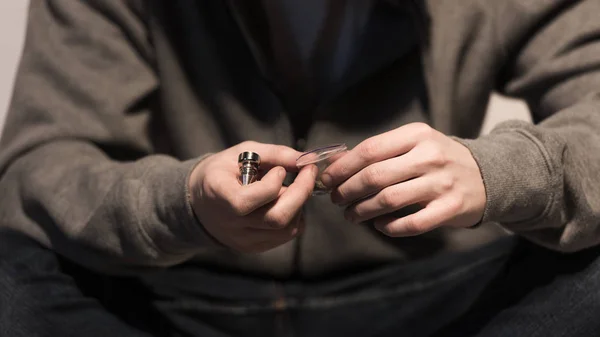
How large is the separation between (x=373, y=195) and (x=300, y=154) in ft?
0.21

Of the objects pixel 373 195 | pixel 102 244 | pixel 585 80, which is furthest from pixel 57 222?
pixel 585 80

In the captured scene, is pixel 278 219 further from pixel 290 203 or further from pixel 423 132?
pixel 423 132

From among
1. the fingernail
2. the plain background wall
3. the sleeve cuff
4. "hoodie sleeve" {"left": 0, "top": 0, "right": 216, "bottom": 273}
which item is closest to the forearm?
"hoodie sleeve" {"left": 0, "top": 0, "right": 216, "bottom": 273}

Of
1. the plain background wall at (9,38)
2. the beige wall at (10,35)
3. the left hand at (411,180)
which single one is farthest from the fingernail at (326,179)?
the beige wall at (10,35)

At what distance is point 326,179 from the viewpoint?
456 millimetres

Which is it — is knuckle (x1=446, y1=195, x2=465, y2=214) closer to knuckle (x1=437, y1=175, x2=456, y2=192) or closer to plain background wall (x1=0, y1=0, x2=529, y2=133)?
knuckle (x1=437, y1=175, x2=456, y2=192)

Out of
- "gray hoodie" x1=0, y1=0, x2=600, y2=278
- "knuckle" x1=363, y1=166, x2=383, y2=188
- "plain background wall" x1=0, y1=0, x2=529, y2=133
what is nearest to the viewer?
"knuckle" x1=363, y1=166, x2=383, y2=188

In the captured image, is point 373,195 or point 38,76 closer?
point 373,195

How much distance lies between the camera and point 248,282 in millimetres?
626

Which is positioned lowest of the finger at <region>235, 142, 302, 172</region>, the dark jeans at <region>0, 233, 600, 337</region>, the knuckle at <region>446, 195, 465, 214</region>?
the dark jeans at <region>0, 233, 600, 337</region>

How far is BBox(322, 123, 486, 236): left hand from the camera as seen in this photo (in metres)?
0.42

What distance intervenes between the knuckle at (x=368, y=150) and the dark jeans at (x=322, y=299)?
207 mm

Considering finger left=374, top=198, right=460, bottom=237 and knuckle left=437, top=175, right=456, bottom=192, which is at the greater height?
knuckle left=437, top=175, right=456, bottom=192

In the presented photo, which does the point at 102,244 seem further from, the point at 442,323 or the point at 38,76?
the point at 442,323
